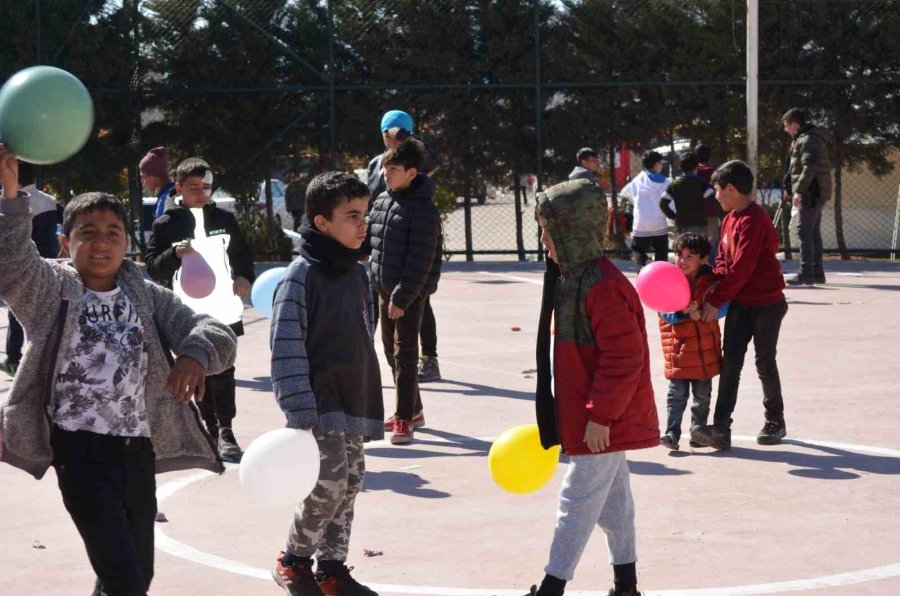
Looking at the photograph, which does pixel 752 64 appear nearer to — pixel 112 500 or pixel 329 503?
pixel 329 503

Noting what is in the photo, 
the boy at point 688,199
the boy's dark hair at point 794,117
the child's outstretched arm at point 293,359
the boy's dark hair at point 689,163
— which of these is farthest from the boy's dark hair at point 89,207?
the boy's dark hair at point 794,117

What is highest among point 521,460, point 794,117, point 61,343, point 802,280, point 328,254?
point 794,117

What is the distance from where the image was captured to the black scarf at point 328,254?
17.4 ft

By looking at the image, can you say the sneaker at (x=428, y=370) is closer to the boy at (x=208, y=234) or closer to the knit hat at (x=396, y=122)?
the knit hat at (x=396, y=122)

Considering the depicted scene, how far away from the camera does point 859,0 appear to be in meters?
18.8

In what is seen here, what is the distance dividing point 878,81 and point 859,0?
4.00ft

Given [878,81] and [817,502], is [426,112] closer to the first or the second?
[878,81]

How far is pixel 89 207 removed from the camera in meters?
4.54

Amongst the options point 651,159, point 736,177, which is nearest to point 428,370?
point 736,177

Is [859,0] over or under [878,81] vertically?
over

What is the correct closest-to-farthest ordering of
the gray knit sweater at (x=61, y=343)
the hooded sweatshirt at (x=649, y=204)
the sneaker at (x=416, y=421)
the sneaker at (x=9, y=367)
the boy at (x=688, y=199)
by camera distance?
1. the gray knit sweater at (x=61, y=343)
2. the sneaker at (x=416, y=421)
3. the sneaker at (x=9, y=367)
4. the boy at (x=688, y=199)
5. the hooded sweatshirt at (x=649, y=204)

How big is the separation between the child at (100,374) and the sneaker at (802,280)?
1272 cm

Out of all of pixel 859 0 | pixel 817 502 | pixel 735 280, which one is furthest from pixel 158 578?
pixel 859 0

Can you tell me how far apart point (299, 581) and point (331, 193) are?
1532 millimetres
